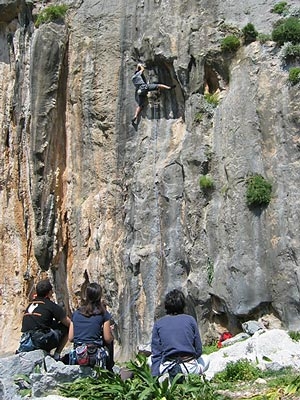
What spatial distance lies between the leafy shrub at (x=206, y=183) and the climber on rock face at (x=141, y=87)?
13.4 feet

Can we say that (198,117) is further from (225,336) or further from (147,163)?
(225,336)

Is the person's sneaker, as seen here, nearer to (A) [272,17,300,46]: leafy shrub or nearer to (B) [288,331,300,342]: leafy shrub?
(B) [288,331,300,342]: leafy shrub

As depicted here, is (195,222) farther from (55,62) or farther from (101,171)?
(55,62)

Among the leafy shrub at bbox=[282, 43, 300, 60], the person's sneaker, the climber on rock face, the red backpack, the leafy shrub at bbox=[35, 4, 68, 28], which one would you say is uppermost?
the leafy shrub at bbox=[35, 4, 68, 28]

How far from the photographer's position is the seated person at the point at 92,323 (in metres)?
9.88

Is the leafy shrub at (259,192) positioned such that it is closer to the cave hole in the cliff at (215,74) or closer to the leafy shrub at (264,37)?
the cave hole in the cliff at (215,74)

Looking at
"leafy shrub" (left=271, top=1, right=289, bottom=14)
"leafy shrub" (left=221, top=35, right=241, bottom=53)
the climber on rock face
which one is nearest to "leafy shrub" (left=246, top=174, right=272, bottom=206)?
"leafy shrub" (left=221, top=35, right=241, bottom=53)

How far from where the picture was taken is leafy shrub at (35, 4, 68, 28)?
23875 mm

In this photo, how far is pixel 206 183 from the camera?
17.9 m

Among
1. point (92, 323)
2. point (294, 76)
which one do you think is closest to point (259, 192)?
point (294, 76)

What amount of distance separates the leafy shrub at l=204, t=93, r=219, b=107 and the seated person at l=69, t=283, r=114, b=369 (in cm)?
1003

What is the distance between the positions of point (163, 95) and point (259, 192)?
6.20 m

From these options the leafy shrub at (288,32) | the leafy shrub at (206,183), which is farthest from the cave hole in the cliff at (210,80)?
the leafy shrub at (206,183)

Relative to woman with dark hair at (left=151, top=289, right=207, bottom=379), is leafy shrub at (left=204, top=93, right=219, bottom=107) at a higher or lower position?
higher
